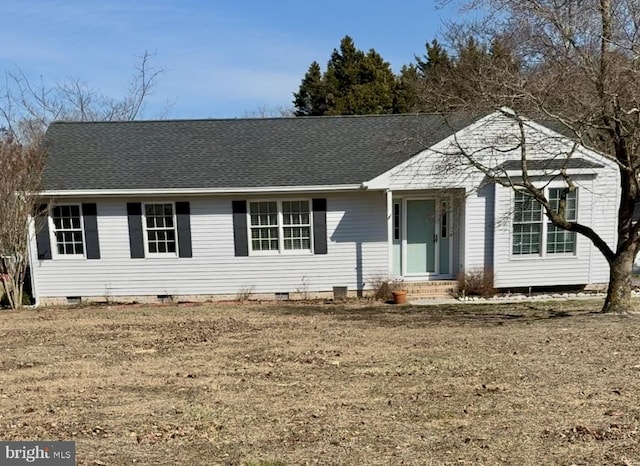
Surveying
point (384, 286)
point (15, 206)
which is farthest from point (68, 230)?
point (384, 286)

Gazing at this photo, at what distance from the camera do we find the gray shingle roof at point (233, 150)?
486 inches

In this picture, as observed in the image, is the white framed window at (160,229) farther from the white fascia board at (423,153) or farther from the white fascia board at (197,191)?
the white fascia board at (423,153)

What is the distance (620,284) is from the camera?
8.92m

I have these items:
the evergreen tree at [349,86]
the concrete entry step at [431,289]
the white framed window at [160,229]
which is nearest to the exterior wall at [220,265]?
the white framed window at [160,229]

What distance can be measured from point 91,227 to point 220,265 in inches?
131

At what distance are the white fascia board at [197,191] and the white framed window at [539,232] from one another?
4.17m

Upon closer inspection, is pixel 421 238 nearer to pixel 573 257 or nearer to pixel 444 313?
pixel 444 313

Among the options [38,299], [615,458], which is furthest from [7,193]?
[615,458]

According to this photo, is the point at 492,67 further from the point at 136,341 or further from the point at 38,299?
the point at 38,299

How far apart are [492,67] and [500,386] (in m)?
5.26

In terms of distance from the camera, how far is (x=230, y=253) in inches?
489

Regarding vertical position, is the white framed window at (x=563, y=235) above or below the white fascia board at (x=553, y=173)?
below

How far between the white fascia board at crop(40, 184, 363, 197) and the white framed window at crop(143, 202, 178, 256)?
472mm

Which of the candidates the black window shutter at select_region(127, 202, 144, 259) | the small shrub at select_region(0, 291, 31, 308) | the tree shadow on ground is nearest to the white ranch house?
the black window shutter at select_region(127, 202, 144, 259)
